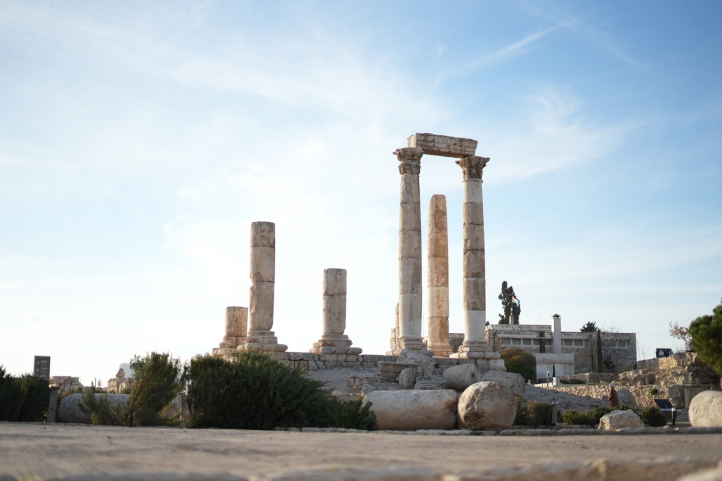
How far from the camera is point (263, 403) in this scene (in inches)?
544

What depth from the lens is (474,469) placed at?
4281 millimetres

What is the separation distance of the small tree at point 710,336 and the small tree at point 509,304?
47.8 m

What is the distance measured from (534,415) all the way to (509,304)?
174 ft

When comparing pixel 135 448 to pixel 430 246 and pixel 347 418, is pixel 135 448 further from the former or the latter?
pixel 430 246

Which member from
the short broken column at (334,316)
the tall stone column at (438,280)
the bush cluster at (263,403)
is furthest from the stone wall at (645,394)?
the bush cluster at (263,403)

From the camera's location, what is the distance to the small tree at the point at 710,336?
22844 mm

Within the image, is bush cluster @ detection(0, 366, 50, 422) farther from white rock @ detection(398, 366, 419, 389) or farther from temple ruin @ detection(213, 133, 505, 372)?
white rock @ detection(398, 366, 419, 389)

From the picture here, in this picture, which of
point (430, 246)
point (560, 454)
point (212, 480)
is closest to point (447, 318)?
point (430, 246)

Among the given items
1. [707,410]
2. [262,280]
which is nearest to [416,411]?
[707,410]

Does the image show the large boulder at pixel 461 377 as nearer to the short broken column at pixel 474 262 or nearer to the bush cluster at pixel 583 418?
the bush cluster at pixel 583 418

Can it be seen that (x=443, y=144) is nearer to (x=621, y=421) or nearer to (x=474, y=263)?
(x=474, y=263)

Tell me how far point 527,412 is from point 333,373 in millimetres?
7982

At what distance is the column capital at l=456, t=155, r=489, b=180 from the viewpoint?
30.5 metres

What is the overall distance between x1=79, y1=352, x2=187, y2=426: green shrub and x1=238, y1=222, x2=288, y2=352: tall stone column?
11279 mm
